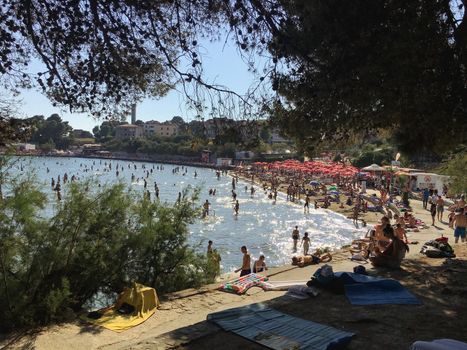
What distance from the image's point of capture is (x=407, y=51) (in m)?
5.47

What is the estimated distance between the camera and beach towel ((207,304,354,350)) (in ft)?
15.9

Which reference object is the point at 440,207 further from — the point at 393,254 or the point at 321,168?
the point at 321,168

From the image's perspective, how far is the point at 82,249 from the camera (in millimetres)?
7754

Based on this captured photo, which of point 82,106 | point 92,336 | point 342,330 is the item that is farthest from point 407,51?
point 92,336

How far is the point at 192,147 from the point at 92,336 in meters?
3.16

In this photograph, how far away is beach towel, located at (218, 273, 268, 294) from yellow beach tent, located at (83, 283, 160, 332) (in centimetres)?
145

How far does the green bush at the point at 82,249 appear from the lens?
275 inches

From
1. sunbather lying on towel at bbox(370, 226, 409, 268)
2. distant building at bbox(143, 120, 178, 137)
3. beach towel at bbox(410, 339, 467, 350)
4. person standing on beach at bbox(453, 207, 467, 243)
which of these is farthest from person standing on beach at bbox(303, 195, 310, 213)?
distant building at bbox(143, 120, 178, 137)

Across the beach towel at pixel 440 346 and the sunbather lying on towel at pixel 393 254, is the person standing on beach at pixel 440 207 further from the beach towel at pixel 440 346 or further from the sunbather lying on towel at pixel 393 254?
the beach towel at pixel 440 346

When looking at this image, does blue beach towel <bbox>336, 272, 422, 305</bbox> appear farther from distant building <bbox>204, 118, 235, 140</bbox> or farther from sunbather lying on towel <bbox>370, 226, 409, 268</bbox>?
distant building <bbox>204, 118, 235, 140</bbox>

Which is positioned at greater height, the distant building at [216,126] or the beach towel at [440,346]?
the distant building at [216,126]

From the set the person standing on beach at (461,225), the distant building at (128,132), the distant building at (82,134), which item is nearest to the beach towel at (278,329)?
the person standing on beach at (461,225)

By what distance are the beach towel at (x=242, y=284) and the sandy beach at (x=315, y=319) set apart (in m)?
0.15

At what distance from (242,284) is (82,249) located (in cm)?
303
